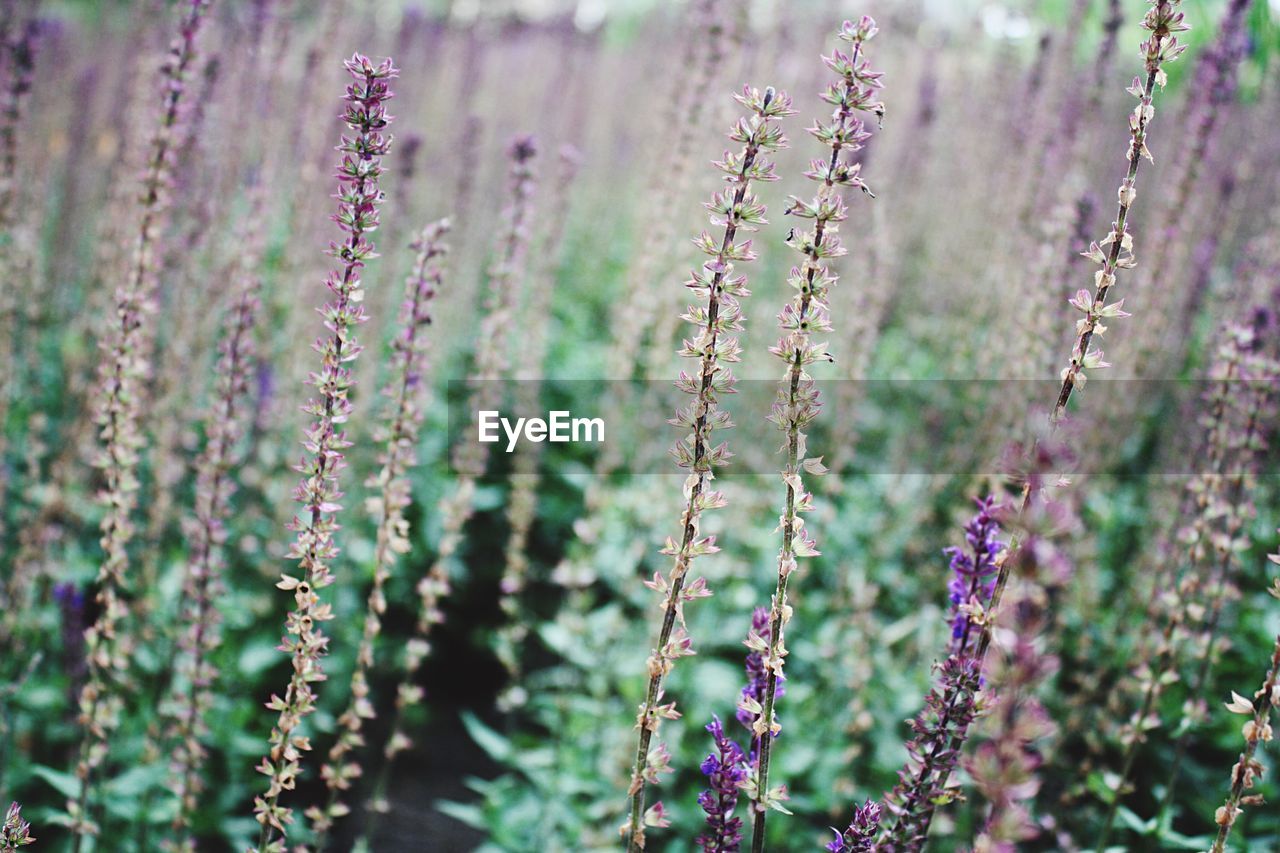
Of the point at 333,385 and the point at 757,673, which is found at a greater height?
the point at 333,385

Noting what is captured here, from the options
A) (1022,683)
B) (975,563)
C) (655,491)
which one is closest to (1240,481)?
(975,563)

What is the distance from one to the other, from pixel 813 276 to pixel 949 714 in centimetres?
85

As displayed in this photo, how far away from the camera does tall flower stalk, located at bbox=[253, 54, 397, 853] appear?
5.89 ft

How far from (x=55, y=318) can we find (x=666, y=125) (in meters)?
4.16

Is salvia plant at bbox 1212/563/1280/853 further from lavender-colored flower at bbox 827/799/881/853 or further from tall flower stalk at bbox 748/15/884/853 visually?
tall flower stalk at bbox 748/15/884/853

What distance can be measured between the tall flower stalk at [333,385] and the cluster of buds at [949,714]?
1168 mm

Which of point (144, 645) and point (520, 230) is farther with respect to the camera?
point (144, 645)

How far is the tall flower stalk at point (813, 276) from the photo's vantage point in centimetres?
158

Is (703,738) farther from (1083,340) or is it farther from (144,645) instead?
(1083,340)

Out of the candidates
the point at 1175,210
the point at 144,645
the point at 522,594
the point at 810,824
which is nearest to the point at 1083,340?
the point at 1175,210

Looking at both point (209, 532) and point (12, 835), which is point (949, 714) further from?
point (209, 532)

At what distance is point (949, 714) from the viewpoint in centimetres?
171

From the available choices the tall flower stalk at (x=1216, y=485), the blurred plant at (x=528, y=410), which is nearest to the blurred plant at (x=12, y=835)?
the blurred plant at (x=528, y=410)

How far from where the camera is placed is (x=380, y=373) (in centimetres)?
655
